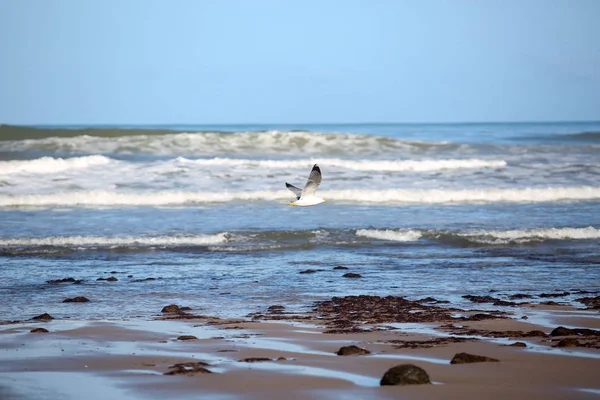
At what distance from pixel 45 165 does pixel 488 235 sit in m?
16.4

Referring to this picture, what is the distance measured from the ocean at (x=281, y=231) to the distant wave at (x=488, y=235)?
0.04 meters

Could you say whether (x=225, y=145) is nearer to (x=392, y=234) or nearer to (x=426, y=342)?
(x=392, y=234)

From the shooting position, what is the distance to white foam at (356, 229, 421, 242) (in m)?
14.6

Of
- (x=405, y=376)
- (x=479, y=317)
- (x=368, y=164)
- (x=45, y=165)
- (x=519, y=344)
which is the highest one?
(x=45, y=165)

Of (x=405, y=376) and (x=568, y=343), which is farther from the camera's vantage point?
(x=568, y=343)

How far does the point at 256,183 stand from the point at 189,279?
1234cm

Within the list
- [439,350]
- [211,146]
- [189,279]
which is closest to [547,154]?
[211,146]

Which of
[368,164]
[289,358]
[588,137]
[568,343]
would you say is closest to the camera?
[289,358]

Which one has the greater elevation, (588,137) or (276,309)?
(588,137)

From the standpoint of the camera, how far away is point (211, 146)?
1395 inches

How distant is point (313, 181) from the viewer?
1266cm

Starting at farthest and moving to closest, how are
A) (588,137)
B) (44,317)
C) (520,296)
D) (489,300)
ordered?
(588,137) → (520,296) → (489,300) → (44,317)

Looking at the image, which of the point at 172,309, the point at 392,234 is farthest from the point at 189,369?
the point at 392,234

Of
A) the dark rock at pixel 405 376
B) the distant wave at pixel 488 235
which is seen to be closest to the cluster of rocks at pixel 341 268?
the distant wave at pixel 488 235
